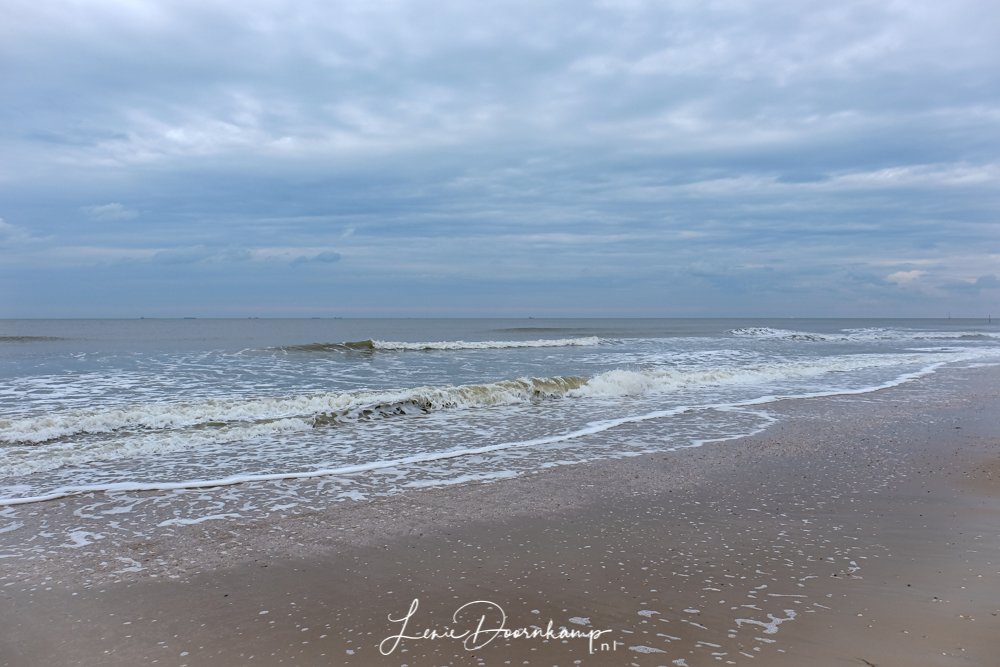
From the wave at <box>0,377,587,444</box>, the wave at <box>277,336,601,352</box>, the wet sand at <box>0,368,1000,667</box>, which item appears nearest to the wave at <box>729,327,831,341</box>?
the wave at <box>277,336,601,352</box>

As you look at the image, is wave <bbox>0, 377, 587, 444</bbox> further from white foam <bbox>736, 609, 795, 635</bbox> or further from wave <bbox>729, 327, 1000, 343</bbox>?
wave <bbox>729, 327, 1000, 343</bbox>

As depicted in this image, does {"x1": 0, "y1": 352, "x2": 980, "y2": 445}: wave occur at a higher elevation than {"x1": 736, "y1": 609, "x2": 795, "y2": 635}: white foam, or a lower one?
lower

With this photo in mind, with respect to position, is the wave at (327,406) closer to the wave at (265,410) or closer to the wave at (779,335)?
the wave at (265,410)

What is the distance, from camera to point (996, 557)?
4938mm

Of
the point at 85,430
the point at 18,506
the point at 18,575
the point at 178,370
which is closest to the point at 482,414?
the point at 85,430

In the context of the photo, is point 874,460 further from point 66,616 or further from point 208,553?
point 66,616

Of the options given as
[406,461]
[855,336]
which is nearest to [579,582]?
[406,461]

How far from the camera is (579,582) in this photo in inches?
178

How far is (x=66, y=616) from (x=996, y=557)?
268 inches

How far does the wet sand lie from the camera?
3.58 metres

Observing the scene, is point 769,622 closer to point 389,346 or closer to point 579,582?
point 579,582

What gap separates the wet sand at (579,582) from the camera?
3578 mm

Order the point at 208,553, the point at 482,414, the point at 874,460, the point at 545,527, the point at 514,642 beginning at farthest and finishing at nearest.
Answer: the point at 482,414
the point at 874,460
the point at 545,527
the point at 208,553
the point at 514,642

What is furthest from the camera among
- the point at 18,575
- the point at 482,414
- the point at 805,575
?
the point at 482,414
